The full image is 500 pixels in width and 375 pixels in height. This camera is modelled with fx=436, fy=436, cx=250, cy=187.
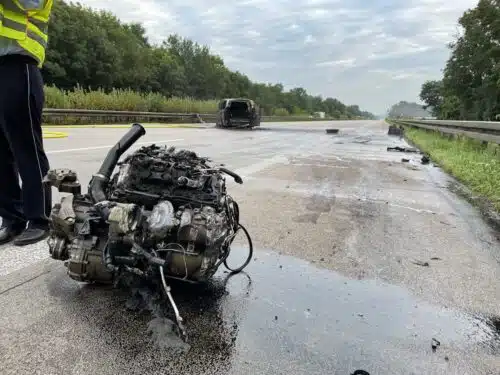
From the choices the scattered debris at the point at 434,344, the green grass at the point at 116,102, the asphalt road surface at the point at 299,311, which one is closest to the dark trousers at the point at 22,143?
the asphalt road surface at the point at 299,311

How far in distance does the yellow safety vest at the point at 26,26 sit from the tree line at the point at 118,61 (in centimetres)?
3137

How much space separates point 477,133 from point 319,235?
28.9 feet

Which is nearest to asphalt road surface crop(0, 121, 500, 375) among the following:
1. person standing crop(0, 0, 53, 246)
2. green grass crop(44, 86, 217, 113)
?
person standing crop(0, 0, 53, 246)

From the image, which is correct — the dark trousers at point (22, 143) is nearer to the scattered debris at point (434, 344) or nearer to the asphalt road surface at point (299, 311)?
the asphalt road surface at point (299, 311)

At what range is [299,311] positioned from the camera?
252 cm

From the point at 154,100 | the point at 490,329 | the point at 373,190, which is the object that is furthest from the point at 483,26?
the point at 490,329

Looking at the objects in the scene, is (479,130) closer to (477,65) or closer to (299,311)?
(299,311)

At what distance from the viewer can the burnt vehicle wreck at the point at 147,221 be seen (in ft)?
7.57

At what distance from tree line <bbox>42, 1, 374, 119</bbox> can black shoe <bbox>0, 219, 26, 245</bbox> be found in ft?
103

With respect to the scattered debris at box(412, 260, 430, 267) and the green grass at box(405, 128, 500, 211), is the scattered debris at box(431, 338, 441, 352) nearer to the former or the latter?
the scattered debris at box(412, 260, 430, 267)

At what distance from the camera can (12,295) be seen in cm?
244

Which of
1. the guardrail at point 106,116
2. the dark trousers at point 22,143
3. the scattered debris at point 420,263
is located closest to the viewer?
the dark trousers at point 22,143

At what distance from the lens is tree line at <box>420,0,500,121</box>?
144ft

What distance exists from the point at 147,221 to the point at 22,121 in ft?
5.16
